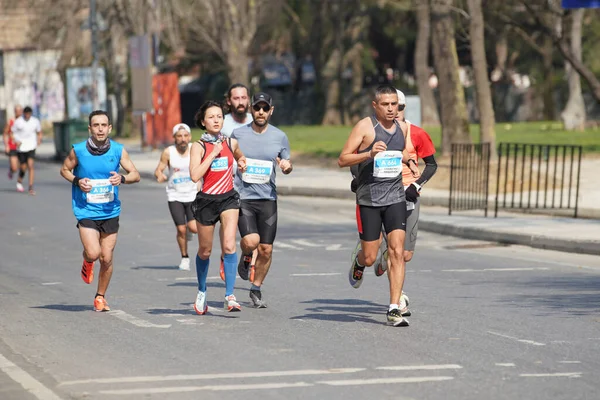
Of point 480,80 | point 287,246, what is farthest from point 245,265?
point 480,80

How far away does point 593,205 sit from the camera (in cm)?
2325

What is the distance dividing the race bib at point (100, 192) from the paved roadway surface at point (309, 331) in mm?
1012

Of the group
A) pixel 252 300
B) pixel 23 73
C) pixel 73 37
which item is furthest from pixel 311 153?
pixel 23 73

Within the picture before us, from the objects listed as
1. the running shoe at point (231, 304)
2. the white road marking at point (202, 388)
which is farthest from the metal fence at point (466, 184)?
the white road marking at point (202, 388)

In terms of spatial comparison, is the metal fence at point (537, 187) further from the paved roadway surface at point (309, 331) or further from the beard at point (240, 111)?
the beard at point (240, 111)

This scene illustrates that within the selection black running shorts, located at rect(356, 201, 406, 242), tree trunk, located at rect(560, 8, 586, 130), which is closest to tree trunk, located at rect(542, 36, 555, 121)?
tree trunk, located at rect(560, 8, 586, 130)

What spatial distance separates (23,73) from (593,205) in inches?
2342

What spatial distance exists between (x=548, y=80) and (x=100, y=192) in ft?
174

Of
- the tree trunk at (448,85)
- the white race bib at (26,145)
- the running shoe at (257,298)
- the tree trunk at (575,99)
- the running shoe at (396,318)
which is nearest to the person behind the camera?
the running shoe at (396,318)

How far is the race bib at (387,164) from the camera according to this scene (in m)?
10.9

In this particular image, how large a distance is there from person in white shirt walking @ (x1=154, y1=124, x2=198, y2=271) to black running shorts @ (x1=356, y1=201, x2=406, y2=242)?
5.35m

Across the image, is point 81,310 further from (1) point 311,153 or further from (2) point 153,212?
(1) point 311,153

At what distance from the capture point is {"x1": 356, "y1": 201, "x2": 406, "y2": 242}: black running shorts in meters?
11.0

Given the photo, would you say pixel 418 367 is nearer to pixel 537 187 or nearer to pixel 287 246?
pixel 287 246
